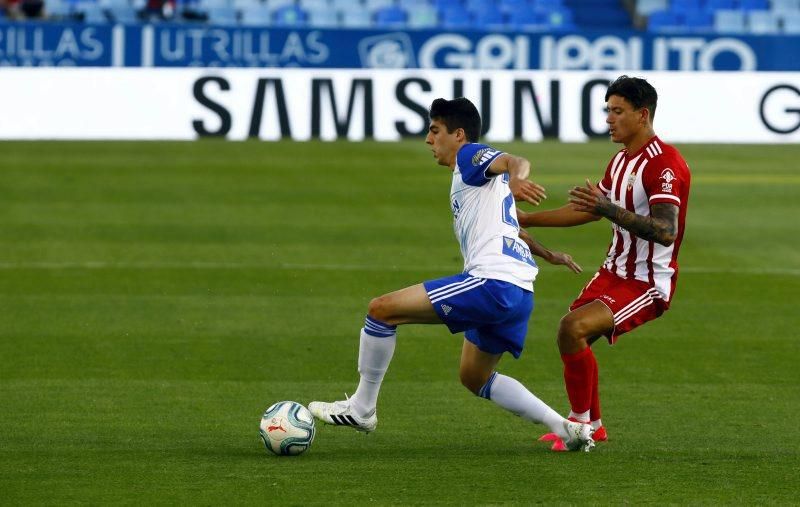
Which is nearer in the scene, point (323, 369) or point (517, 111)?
point (323, 369)

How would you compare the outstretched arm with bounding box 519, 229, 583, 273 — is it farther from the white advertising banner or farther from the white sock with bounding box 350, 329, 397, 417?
the white advertising banner

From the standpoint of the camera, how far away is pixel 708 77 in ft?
78.1

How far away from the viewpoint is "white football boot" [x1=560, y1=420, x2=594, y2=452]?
277 inches

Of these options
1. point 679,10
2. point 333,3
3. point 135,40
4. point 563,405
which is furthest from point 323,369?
point 679,10

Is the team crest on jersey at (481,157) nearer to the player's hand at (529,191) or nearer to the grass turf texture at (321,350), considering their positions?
the player's hand at (529,191)

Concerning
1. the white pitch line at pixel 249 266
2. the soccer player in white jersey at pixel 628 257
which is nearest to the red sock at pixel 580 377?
the soccer player in white jersey at pixel 628 257

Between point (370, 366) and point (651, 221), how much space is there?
1499mm

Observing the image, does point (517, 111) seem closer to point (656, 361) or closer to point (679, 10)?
point (679, 10)

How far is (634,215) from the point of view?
22.7 feet

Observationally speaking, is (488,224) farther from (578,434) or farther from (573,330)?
(578,434)

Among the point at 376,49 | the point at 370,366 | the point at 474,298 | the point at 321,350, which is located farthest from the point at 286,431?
the point at 376,49

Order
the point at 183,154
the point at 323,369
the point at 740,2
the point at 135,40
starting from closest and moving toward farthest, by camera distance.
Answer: the point at 323,369 → the point at 183,154 → the point at 135,40 → the point at 740,2

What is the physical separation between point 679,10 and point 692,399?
24.8 m

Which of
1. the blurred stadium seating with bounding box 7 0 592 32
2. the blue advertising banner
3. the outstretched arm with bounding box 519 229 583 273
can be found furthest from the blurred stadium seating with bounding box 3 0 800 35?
the outstretched arm with bounding box 519 229 583 273
